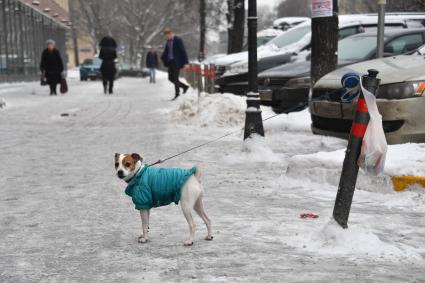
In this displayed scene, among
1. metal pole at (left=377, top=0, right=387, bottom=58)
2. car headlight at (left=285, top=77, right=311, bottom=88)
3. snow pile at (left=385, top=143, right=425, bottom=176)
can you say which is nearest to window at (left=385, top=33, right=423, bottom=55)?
metal pole at (left=377, top=0, right=387, bottom=58)

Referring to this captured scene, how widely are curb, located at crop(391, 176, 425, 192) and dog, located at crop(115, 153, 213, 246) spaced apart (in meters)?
2.40

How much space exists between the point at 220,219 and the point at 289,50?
34.2ft

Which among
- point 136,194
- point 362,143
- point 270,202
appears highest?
point 362,143

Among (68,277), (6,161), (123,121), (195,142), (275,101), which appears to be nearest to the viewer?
(68,277)

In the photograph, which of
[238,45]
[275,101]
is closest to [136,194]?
[275,101]

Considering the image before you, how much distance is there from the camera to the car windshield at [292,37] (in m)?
15.9

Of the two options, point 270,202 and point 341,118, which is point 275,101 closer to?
point 341,118

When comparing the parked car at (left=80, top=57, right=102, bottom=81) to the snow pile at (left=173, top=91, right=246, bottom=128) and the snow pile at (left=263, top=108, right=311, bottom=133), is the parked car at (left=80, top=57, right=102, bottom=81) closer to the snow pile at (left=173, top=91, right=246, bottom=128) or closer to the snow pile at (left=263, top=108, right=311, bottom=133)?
the snow pile at (left=173, top=91, right=246, bottom=128)

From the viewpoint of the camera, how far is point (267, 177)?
7.38 m

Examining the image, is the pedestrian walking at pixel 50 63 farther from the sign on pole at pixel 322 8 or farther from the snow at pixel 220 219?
the sign on pole at pixel 322 8

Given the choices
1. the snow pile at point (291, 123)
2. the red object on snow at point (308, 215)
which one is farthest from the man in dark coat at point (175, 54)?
the red object on snow at point (308, 215)

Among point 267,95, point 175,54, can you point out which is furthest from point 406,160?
point 175,54

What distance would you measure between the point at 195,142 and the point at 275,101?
292 centimetres

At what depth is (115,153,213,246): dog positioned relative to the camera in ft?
14.8
